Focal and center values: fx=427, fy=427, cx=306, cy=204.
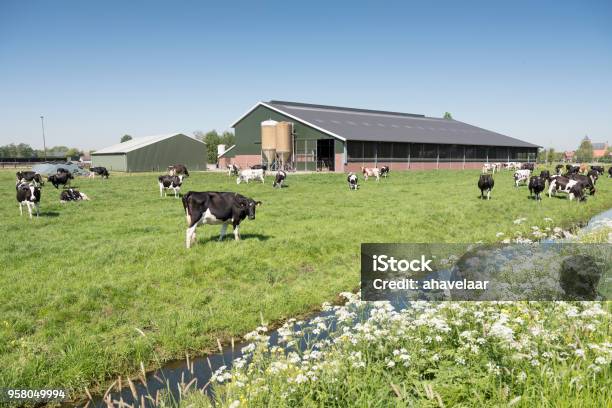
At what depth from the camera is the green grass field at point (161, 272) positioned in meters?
6.82

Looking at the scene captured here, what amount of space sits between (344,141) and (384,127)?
1352 cm

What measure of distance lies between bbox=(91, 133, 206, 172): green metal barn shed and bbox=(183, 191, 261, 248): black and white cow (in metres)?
50.2

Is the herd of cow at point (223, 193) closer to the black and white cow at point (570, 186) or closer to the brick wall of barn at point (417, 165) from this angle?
the black and white cow at point (570, 186)

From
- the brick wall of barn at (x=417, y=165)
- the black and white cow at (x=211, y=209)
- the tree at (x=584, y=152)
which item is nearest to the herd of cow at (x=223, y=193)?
the black and white cow at (x=211, y=209)

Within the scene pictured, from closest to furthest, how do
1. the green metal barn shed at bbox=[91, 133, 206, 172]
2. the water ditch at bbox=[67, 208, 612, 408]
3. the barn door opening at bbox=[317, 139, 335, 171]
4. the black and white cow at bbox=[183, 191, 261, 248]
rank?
the water ditch at bbox=[67, 208, 612, 408], the black and white cow at bbox=[183, 191, 261, 248], the barn door opening at bbox=[317, 139, 335, 171], the green metal barn shed at bbox=[91, 133, 206, 172]

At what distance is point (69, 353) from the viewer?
21.5 ft

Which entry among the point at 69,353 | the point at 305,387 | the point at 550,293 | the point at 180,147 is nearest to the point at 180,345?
the point at 69,353

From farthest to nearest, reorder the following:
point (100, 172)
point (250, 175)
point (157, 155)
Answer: point (157, 155) < point (100, 172) < point (250, 175)

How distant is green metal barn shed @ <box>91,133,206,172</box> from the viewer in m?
58.5

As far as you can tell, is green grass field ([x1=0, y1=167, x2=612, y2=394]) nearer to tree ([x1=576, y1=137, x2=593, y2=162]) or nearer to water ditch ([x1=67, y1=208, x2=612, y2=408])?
water ditch ([x1=67, y1=208, x2=612, y2=408])

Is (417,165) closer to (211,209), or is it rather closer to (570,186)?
(570,186)

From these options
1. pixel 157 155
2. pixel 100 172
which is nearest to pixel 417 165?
pixel 157 155
